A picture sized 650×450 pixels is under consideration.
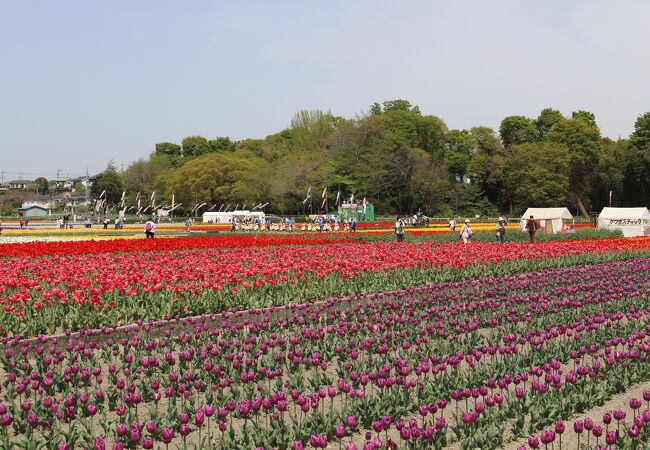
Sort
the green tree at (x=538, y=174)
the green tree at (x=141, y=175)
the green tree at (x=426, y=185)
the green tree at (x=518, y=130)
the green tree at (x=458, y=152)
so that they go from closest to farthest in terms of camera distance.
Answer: the green tree at (x=538, y=174) < the green tree at (x=426, y=185) < the green tree at (x=458, y=152) < the green tree at (x=518, y=130) < the green tree at (x=141, y=175)

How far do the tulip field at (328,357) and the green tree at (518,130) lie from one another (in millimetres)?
76405

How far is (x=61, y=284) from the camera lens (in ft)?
43.4

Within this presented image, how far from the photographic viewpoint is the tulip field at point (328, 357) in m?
5.78

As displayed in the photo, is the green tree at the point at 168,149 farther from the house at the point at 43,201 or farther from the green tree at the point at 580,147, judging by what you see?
the green tree at the point at 580,147

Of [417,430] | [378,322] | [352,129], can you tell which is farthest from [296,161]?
[417,430]

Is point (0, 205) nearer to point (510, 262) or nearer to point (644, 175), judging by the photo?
point (644, 175)

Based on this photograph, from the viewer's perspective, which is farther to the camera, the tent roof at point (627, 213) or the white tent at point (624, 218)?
the tent roof at point (627, 213)

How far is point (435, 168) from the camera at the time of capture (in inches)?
3159

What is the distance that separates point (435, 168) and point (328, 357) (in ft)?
240

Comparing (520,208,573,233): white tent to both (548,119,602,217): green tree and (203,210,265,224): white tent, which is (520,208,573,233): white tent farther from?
(548,119,602,217): green tree

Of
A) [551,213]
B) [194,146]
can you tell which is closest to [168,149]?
[194,146]

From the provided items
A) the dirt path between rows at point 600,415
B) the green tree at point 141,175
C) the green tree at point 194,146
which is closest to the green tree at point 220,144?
the green tree at point 194,146

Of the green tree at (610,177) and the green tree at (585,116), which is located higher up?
the green tree at (585,116)

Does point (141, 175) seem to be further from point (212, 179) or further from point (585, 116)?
point (585, 116)
